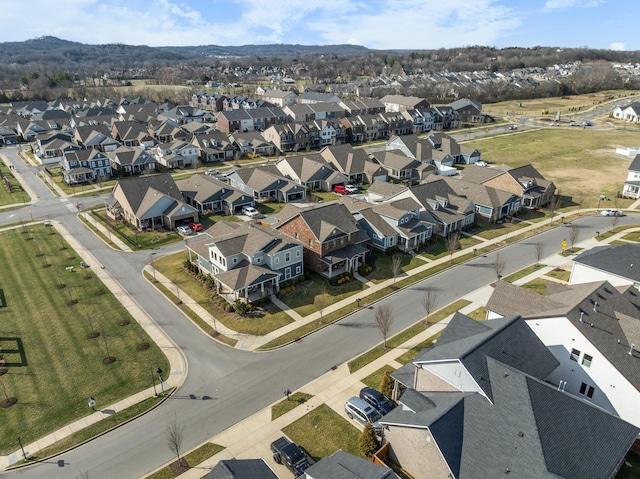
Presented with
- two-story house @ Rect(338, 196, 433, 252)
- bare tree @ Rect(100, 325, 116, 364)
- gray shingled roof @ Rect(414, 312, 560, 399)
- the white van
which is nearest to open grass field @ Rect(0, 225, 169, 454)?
bare tree @ Rect(100, 325, 116, 364)

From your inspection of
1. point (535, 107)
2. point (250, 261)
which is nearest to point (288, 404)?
point (250, 261)

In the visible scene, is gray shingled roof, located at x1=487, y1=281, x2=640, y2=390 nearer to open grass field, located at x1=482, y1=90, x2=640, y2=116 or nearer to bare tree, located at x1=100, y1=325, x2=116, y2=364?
bare tree, located at x1=100, y1=325, x2=116, y2=364

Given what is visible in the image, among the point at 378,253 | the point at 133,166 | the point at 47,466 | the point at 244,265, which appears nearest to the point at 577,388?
the point at 378,253

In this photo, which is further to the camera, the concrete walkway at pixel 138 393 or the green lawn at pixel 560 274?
the green lawn at pixel 560 274

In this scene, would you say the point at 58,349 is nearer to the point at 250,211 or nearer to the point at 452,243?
the point at 250,211

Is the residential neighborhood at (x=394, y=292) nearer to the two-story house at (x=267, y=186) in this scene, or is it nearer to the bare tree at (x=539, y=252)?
the two-story house at (x=267, y=186)

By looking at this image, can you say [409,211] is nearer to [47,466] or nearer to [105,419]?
[105,419]

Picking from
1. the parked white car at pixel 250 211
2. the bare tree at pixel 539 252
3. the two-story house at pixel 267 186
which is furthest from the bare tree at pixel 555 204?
the parked white car at pixel 250 211
